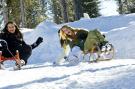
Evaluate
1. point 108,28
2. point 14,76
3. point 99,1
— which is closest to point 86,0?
point 99,1

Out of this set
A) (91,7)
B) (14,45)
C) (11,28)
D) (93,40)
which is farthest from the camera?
(91,7)

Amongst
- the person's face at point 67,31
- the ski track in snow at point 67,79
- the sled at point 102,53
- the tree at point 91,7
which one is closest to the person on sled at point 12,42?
the person's face at point 67,31

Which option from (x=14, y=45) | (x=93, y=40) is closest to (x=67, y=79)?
(x=14, y=45)

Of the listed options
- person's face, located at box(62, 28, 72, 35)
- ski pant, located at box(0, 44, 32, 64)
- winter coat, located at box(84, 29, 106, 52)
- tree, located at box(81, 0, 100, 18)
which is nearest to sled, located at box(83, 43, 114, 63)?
winter coat, located at box(84, 29, 106, 52)

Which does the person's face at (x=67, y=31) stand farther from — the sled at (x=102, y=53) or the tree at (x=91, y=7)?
the tree at (x=91, y=7)

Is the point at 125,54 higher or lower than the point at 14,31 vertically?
lower

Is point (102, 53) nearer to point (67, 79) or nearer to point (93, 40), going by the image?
point (93, 40)

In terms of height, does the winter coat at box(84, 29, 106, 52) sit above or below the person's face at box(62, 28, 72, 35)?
below

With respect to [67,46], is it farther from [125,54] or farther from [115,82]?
[115,82]

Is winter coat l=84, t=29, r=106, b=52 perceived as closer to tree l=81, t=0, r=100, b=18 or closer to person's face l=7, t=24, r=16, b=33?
person's face l=7, t=24, r=16, b=33

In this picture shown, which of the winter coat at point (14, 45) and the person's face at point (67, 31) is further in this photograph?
the person's face at point (67, 31)

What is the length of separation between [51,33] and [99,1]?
1134 inches

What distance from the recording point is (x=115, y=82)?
7293 mm

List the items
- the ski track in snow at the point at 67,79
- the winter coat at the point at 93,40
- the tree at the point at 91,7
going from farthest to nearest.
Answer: the tree at the point at 91,7 → the winter coat at the point at 93,40 → the ski track in snow at the point at 67,79
